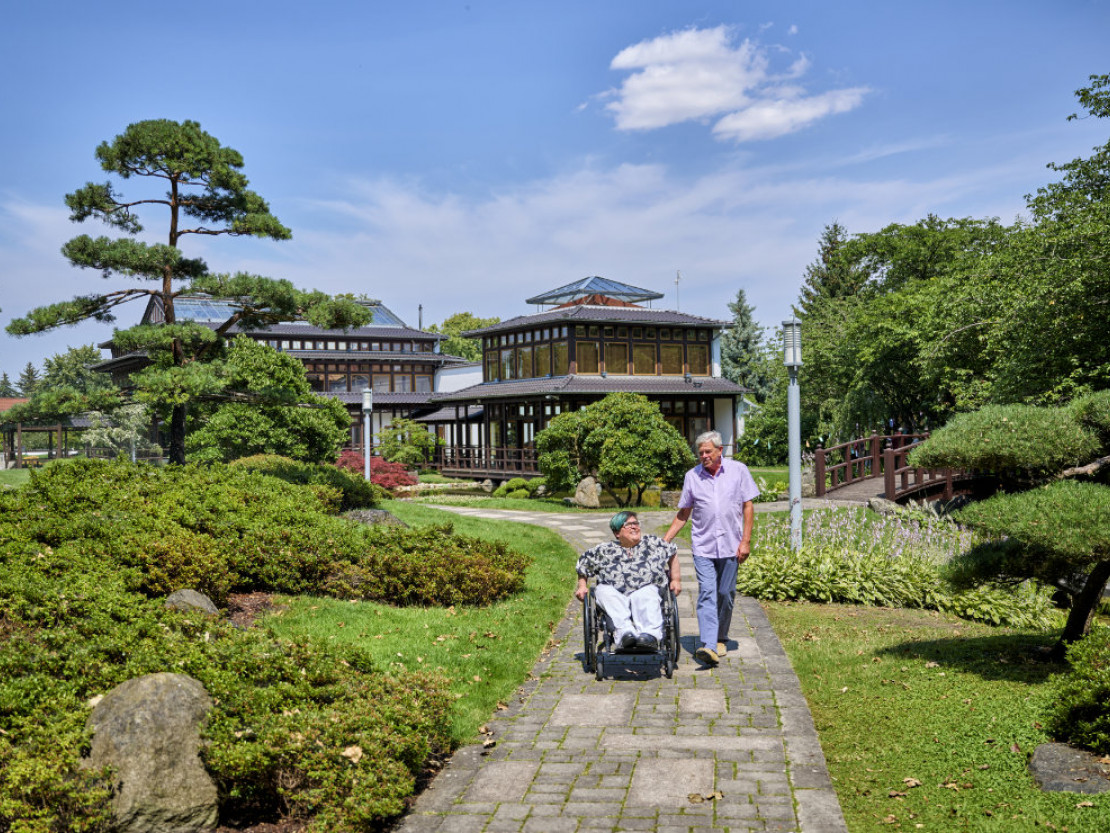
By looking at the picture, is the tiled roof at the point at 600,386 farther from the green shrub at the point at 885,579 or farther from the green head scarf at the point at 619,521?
the green head scarf at the point at 619,521

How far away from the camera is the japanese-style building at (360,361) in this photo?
48.2 m

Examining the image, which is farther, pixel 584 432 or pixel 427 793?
pixel 584 432

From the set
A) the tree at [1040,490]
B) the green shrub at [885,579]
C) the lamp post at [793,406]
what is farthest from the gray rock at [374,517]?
the tree at [1040,490]

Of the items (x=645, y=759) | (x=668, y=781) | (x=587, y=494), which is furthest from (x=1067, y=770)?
(x=587, y=494)

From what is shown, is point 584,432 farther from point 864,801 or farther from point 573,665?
point 864,801

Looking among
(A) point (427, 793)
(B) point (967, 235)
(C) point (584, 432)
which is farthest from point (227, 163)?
(B) point (967, 235)

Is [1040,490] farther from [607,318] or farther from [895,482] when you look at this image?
[607,318]

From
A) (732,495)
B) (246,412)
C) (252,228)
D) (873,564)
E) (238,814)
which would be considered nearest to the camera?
(238,814)

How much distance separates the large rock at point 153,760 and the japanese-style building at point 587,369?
2890cm

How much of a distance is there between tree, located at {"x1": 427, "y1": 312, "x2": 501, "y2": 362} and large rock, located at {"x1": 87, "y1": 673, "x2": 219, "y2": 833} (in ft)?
218

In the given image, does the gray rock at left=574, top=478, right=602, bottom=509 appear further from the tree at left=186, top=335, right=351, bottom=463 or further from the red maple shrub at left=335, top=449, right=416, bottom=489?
the tree at left=186, top=335, right=351, bottom=463

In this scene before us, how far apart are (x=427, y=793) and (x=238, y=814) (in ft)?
3.31

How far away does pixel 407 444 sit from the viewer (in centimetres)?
4022

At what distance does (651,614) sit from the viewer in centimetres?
698
